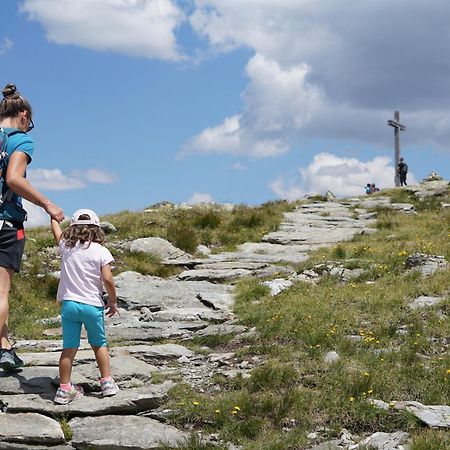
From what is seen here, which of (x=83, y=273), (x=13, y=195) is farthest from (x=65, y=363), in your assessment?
(x=13, y=195)

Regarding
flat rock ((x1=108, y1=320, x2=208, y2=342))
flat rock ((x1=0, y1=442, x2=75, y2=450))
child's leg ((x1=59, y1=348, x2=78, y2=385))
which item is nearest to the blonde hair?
child's leg ((x1=59, y1=348, x2=78, y2=385))

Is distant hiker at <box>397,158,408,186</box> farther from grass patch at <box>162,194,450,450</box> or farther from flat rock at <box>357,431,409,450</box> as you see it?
flat rock at <box>357,431,409,450</box>

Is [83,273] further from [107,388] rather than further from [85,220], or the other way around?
[107,388]

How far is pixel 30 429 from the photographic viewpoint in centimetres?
624

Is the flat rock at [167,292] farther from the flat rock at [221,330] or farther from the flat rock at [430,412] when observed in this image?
the flat rock at [430,412]

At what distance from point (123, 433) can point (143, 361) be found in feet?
7.29

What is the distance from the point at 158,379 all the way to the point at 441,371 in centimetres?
303

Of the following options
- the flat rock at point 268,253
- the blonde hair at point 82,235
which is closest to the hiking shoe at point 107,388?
the blonde hair at point 82,235

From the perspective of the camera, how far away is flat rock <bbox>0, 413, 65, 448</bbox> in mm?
6133

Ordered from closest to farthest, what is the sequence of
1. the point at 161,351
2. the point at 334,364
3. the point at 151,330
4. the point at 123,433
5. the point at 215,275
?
1. the point at 123,433
2. the point at 334,364
3. the point at 161,351
4. the point at 151,330
5. the point at 215,275

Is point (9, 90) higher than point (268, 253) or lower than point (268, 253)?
higher

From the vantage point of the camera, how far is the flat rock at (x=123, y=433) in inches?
239

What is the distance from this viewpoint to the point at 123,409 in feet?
22.0

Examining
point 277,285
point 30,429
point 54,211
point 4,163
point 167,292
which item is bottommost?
point 30,429
